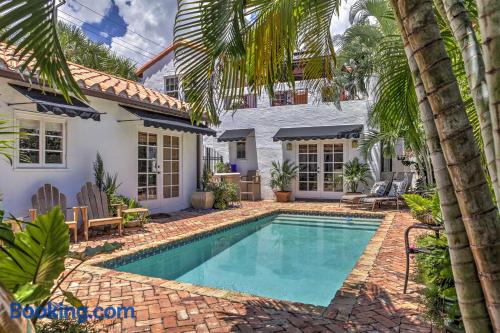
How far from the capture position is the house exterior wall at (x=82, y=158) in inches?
430

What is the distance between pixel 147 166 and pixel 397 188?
43.1 feet

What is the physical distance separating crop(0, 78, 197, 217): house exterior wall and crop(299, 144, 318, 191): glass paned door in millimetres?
9254

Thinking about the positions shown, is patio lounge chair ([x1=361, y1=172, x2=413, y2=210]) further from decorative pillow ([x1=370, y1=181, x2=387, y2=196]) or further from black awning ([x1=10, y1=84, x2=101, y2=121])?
black awning ([x1=10, y1=84, x2=101, y2=121])

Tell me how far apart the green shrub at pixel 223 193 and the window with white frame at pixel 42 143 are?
8.50m

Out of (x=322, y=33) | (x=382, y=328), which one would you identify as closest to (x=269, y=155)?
(x=322, y=33)

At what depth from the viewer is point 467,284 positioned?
7.16 feet

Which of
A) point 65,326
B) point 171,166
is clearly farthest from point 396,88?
point 171,166

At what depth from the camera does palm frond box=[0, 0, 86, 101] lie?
92.4 inches

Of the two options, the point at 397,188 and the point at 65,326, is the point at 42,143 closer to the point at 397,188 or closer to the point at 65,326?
the point at 65,326

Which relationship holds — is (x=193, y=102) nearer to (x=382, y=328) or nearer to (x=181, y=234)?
(x=382, y=328)

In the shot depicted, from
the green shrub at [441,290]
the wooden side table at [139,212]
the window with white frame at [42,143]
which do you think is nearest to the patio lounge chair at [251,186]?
the wooden side table at [139,212]

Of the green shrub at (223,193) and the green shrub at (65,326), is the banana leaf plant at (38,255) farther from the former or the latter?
the green shrub at (223,193)

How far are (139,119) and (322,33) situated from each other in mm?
10212

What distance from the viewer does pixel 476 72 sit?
7.43 feet
